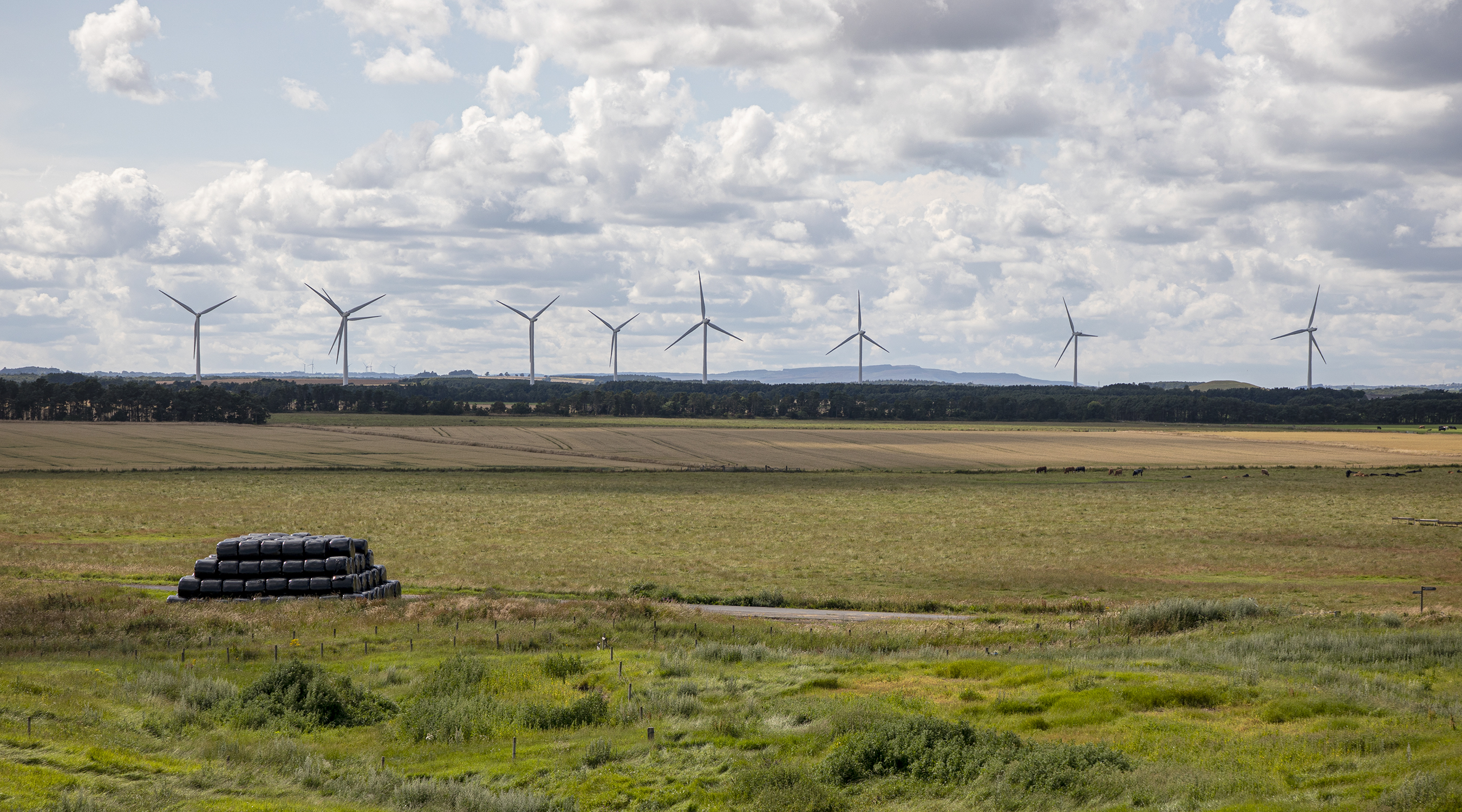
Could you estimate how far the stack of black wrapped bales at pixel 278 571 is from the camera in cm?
3297

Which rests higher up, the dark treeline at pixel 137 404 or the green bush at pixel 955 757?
Result: the dark treeline at pixel 137 404

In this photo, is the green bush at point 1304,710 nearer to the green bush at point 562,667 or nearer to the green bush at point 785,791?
the green bush at point 785,791

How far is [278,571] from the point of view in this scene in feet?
110

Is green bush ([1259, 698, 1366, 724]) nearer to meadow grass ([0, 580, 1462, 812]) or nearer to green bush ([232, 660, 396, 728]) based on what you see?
meadow grass ([0, 580, 1462, 812])

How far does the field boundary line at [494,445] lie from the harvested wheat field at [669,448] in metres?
0.45

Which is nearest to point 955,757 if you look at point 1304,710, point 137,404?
point 1304,710

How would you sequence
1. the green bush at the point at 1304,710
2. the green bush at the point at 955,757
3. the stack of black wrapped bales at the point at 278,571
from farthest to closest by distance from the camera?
the stack of black wrapped bales at the point at 278,571
the green bush at the point at 1304,710
the green bush at the point at 955,757

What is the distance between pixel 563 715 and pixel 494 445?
115 meters

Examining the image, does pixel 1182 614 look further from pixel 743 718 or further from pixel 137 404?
pixel 137 404

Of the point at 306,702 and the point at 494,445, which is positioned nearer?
the point at 306,702

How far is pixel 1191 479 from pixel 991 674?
82.5 meters

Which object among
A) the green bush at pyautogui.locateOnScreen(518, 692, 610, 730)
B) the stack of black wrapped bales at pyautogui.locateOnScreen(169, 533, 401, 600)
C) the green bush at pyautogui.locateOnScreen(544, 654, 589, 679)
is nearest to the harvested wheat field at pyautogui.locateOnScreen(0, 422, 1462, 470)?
the stack of black wrapped bales at pyautogui.locateOnScreen(169, 533, 401, 600)

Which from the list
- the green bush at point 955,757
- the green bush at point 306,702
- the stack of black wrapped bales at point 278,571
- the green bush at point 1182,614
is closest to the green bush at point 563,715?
the green bush at point 306,702

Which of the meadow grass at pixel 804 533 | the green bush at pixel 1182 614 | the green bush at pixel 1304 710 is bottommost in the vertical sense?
the meadow grass at pixel 804 533
